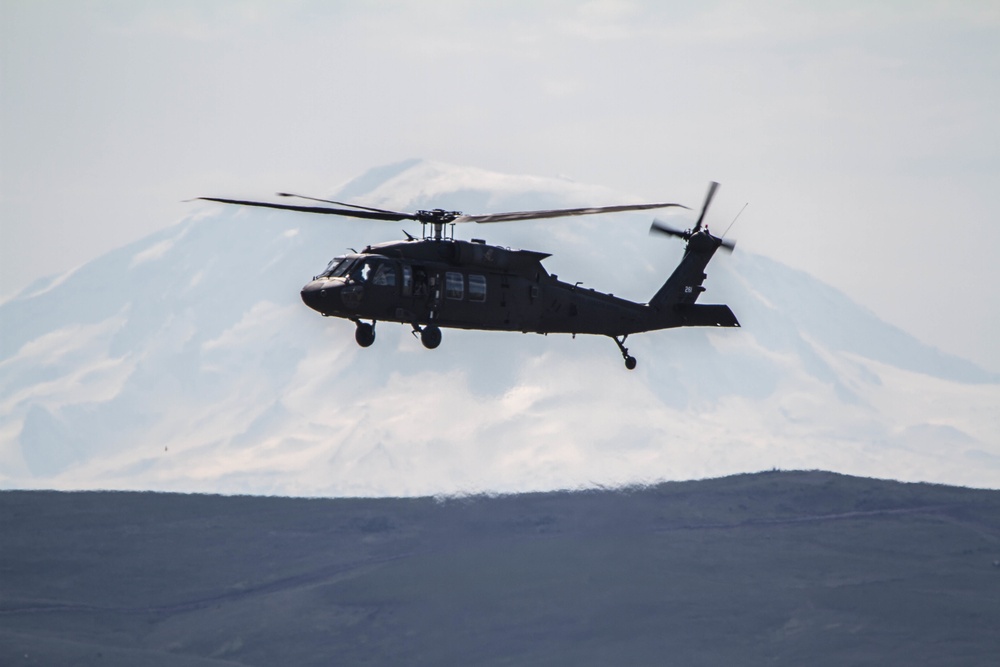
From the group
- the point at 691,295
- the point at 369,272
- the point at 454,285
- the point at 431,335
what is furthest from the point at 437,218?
the point at 691,295

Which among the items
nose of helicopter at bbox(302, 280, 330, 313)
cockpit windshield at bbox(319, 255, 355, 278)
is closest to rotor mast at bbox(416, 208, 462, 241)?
cockpit windshield at bbox(319, 255, 355, 278)

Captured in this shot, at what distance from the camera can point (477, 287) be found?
60469 millimetres

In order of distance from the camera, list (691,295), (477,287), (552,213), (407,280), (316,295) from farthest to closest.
Answer: (691,295) → (477,287) → (407,280) → (316,295) → (552,213)

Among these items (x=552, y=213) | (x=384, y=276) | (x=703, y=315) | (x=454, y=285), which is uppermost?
(x=552, y=213)

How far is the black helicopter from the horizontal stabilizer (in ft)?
15.7

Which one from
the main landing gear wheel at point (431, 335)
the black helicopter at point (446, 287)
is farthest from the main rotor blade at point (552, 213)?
the main landing gear wheel at point (431, 335)

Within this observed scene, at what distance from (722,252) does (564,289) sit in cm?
1024

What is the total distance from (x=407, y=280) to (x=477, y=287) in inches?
129

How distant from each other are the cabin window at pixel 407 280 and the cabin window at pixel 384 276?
0.49 m

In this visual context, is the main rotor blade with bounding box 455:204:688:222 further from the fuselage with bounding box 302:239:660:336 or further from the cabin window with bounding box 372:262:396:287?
the cabin window with bounding box 372:262:396:287

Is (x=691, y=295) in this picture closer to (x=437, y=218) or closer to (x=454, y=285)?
(x=454, y=285)

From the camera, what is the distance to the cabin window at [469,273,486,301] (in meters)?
60.3

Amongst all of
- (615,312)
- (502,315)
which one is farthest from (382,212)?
(615,312)

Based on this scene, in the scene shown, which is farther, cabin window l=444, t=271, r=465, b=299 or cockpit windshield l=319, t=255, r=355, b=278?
cabin window l=444, t=271, r=465, b=299
